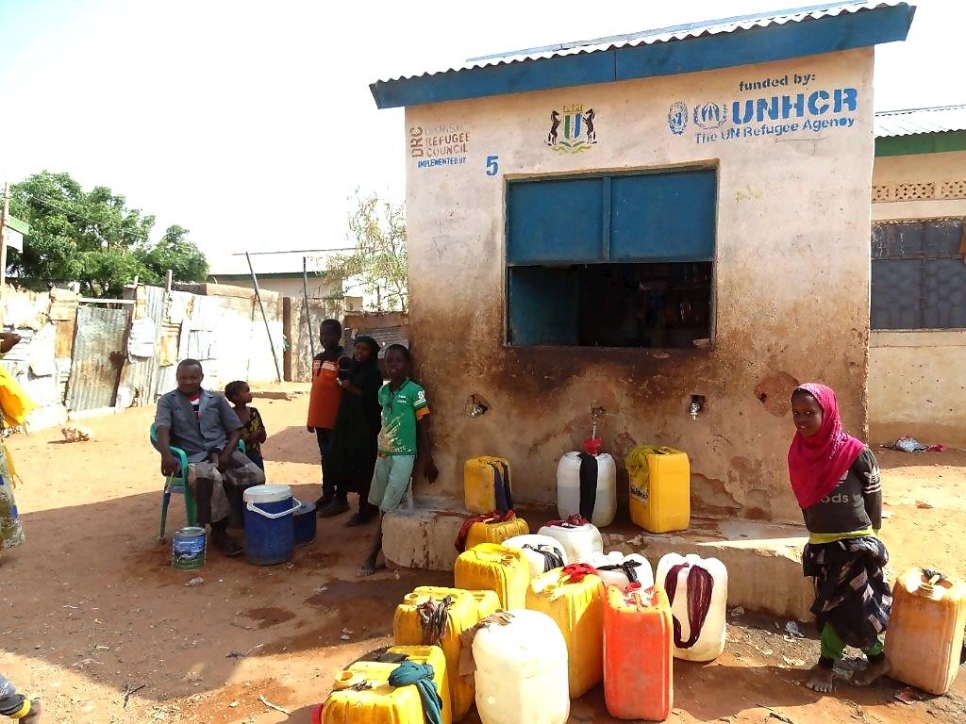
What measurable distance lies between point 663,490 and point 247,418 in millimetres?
3478

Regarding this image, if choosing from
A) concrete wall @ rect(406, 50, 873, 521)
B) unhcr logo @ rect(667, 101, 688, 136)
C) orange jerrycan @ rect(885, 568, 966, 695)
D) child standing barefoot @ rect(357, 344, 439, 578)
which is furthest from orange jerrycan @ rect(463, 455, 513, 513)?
unhcr logo @ rect(667, 101, 688, 136)

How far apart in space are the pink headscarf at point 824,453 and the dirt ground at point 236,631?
98 centimetres

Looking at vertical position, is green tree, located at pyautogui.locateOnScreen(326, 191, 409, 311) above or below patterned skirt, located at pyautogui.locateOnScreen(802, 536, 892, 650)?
above

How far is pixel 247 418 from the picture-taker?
18.9ft

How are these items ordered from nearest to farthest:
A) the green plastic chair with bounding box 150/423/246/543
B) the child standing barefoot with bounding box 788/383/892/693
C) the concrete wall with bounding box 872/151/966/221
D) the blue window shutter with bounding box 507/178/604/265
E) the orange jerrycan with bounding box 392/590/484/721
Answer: the orange jerrycan with bounding box 392/590/484/721
the child standing barefoot with bounding box 788/383/892/693
the blue window shutter with bounding box 507/178/604/265
the green plastic chair with bounding box 150/423/246/543
the concrete wall with bounding box 872/151/966/221

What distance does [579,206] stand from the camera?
4.90 m

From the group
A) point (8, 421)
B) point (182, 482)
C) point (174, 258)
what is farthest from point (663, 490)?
point (174, 258)

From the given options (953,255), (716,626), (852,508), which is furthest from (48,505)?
(953,255)

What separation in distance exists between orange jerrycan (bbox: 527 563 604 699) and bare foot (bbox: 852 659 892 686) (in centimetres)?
126

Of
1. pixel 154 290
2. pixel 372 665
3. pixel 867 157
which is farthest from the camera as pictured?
pixel 154 290

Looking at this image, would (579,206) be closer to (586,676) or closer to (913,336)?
(586,676)

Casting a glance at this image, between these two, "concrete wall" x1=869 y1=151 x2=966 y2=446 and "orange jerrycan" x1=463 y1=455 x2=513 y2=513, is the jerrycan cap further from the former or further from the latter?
"concrete wall" x1=869 y1=151 x2=966 y2=446

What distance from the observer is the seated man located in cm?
514

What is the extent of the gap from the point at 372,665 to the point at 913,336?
850 centimetres
